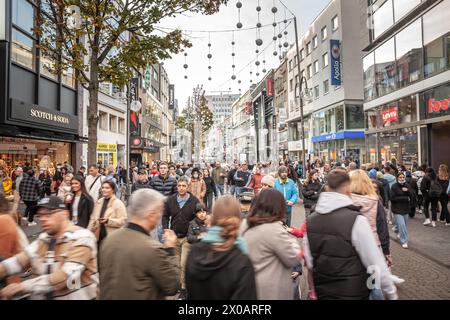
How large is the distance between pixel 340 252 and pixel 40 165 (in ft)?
66.2

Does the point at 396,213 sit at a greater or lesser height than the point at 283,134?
lesser

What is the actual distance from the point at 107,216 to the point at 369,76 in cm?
2540

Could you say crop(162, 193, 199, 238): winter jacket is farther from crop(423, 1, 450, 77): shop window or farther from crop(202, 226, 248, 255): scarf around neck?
crop(423, 1, 450, 77): shop window

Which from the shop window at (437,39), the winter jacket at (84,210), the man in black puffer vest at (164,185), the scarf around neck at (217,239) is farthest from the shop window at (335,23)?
the scarf around neck at (217,239)

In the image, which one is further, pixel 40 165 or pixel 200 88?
pixel 200 88

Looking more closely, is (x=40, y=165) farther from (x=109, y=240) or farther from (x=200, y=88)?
(x=200, y=88)

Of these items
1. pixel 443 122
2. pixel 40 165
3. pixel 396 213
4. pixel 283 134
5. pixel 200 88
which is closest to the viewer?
pixel 396 213

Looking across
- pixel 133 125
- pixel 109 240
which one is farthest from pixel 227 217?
pixel 133 125

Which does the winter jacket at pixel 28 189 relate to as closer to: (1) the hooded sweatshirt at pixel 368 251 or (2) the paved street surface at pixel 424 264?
(2) the paved street surface at pixel 424 264

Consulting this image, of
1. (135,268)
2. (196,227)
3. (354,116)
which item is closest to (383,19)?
(354,116)

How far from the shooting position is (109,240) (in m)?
2.65

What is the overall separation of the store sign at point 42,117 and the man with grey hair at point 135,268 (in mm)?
14955

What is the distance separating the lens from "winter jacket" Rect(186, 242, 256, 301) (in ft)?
7.90

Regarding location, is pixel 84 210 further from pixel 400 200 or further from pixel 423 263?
pixel 400 200
